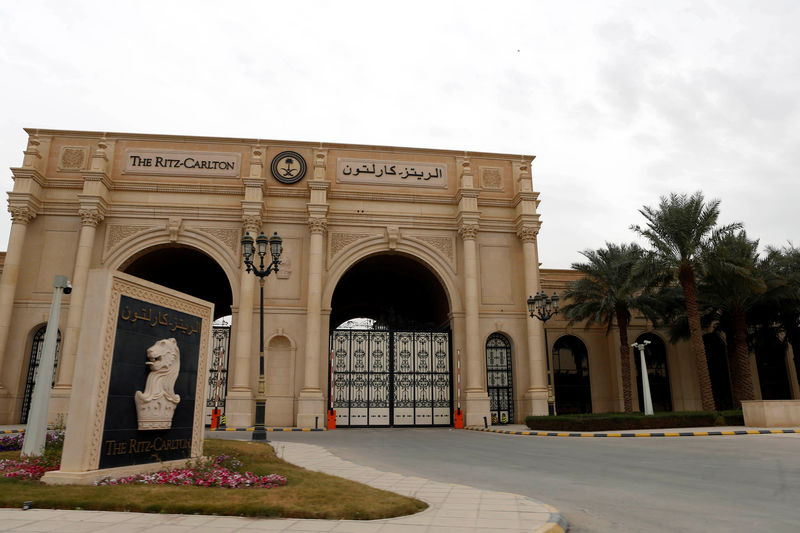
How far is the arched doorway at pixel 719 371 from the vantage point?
3444cm

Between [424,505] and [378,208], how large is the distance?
2319cm

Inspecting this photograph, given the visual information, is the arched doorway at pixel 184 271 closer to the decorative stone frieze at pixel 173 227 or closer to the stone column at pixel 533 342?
the decorative stone frieze at pixel 173 227

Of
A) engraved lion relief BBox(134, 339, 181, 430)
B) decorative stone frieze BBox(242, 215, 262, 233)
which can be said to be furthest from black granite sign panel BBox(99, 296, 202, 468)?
decorative stone frieze BBox(242, 215, 262, 233)

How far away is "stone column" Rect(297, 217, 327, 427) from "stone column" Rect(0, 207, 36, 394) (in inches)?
518

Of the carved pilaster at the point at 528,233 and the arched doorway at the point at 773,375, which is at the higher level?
the carved pilaster at the point at 528,233

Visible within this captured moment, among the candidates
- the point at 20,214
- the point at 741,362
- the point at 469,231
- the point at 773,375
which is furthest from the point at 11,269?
the point at 773,375

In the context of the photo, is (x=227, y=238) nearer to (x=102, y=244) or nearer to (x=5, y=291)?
(x=102, y=244)

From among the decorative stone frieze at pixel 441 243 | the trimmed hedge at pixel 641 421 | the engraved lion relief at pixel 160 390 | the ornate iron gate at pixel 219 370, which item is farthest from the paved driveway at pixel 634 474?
the decorative stone frieze at pixel 441 243

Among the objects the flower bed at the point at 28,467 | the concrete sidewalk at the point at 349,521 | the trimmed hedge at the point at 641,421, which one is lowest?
the concrete sidewalk at the point at 349,521

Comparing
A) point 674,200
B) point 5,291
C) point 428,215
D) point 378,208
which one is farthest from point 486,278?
point 5,291

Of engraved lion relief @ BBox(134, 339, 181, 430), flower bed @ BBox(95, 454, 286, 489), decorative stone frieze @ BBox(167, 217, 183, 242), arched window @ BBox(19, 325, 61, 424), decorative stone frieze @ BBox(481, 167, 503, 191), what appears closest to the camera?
flower bed @ BBox(95, 454, 286, 489)

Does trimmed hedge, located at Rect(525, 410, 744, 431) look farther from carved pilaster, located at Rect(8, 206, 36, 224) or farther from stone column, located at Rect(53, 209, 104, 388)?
carved pilaster, located at Rect(8, 206, 36, 224)

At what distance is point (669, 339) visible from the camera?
33.2 metres

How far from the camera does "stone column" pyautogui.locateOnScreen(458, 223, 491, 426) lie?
26.4 meters
